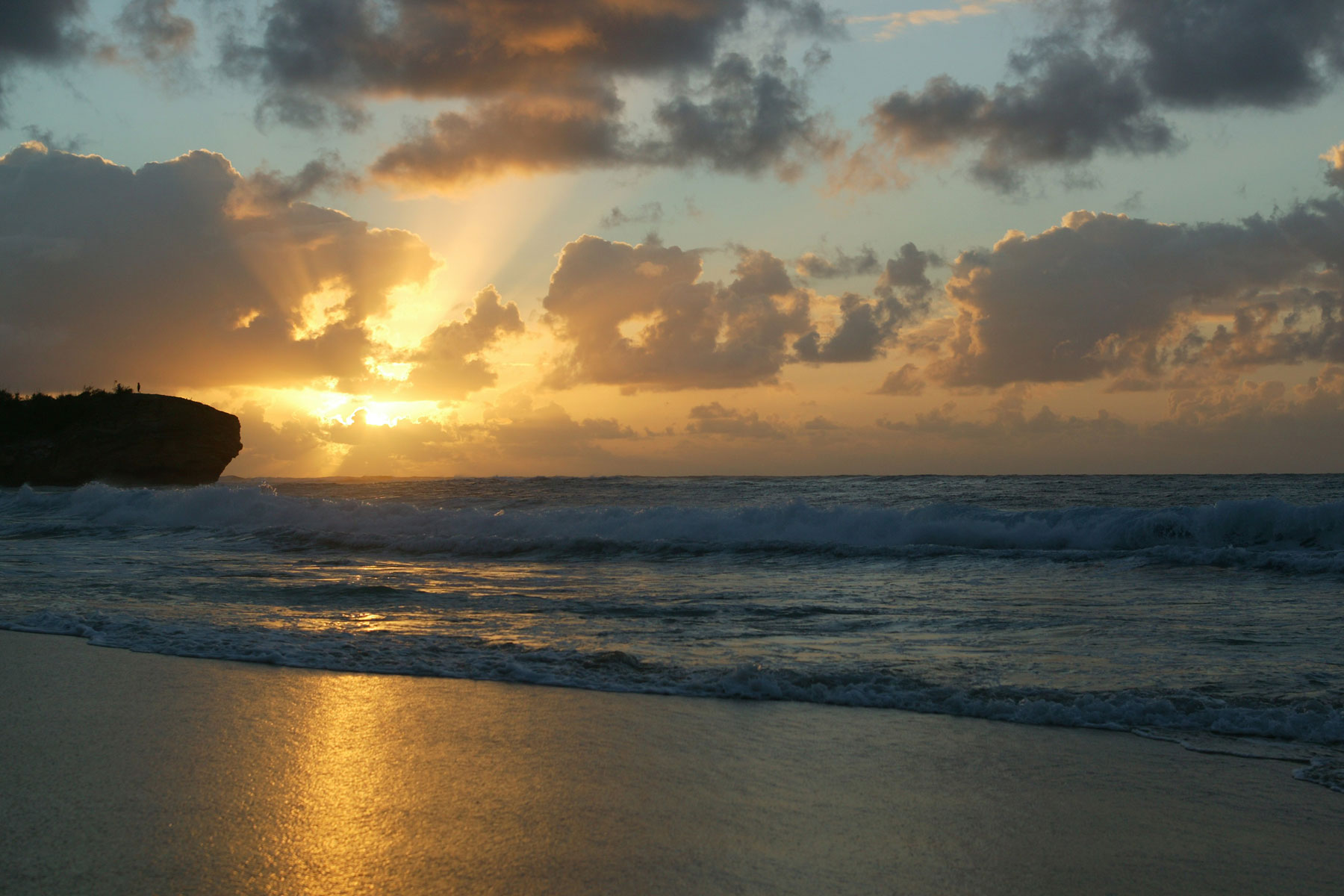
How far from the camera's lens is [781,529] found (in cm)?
2033

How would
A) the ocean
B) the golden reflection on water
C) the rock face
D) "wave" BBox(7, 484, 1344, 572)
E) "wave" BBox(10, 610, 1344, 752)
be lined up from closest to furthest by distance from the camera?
the golden reflection on water
"wave" BBox(10, 610, 1344, 752)
the ocean
"wave" BBox(7, 484, 1344, 572)
the rock face

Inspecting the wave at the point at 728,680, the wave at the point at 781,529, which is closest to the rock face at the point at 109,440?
the wave at the point at 781,529

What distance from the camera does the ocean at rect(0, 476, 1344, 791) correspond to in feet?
21.6

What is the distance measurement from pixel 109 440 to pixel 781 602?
54979 millimetres

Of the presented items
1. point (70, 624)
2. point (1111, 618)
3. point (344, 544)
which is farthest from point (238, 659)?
point (344, 544)

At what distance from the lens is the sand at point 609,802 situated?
3.43 meters

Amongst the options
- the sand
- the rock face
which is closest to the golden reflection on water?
the sand

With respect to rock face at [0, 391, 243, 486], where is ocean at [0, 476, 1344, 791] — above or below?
below

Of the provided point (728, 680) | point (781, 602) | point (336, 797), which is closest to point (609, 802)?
point (336, 797)

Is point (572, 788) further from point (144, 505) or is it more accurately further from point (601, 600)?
point (144, 505)

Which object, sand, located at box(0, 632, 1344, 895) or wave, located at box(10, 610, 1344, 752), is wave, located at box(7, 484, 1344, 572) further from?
sand, located at box(0, 632, 1344, 895)

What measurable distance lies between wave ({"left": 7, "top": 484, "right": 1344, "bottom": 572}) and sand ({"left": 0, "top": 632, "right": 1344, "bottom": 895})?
36.0 feet

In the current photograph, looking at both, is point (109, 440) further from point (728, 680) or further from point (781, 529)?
point (728, 680)

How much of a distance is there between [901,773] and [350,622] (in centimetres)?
679
